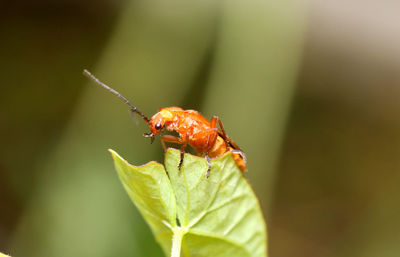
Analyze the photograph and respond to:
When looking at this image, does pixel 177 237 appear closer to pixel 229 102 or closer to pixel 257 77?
pixel 229 102

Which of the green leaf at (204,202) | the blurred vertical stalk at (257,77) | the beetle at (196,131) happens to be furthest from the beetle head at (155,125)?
the blurred vertical stalk at (257,77)

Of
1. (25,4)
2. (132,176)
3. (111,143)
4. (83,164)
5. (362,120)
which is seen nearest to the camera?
(132,176)

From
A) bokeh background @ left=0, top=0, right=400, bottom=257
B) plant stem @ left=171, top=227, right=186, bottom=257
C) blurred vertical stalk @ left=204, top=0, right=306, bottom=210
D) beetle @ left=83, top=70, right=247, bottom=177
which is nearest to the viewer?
plant stem @ left=171, top=227, right=186, bottom=257

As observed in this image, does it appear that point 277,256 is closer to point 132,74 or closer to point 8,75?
point 132,74

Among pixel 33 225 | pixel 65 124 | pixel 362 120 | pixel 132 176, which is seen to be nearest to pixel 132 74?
pixel 65 124

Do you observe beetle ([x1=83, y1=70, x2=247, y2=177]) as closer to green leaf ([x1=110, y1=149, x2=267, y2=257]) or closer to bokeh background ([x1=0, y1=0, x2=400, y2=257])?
green leaf ([x1=110, y1=149, x2=267, y2=257])

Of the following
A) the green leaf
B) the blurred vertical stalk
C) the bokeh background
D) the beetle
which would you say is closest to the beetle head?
the beetle

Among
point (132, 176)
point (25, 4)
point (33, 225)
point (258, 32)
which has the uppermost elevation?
point (258, 32)
